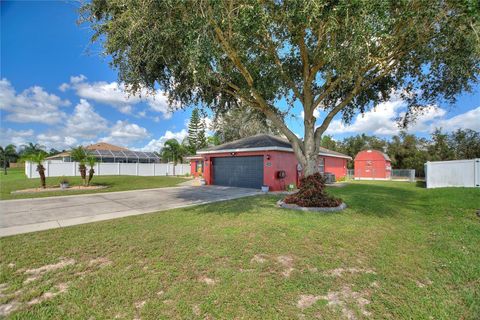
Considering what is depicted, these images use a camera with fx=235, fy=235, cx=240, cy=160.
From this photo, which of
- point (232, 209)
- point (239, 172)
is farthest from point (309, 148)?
point (239, 172)

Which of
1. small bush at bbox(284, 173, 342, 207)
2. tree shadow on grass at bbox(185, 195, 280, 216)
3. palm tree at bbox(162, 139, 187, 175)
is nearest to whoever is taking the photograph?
tree shadow on grass at bbox(185, 195, 280, 216)

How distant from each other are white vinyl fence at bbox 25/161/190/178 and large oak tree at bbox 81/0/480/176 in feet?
67.3

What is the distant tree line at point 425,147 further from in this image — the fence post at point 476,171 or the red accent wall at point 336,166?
the fence post at point 476,171

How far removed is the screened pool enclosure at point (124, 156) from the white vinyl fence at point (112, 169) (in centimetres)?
677

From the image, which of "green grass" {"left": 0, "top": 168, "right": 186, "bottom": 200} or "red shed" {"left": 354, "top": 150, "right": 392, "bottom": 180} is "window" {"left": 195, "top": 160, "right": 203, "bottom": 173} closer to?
"green grass" {"left": 0, "top": 168, "right": 186, "bottom": 200}

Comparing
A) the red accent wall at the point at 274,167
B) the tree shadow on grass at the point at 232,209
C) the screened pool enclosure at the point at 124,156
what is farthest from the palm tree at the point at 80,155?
the screened pool enclosure at the point at 124,156

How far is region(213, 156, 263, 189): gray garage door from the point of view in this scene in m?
15.1

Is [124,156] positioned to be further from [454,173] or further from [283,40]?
[454,173]

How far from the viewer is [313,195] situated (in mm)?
8477

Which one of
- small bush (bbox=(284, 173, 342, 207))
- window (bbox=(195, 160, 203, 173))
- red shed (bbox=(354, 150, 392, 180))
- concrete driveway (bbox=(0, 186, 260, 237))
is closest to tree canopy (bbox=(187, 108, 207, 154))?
window (bbox=(195, 160, 203, 173))

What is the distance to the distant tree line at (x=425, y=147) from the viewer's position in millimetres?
29219

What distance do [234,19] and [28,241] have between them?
703 cm

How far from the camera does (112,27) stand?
6465 millimetres

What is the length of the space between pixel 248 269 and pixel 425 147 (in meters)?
41.3
